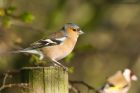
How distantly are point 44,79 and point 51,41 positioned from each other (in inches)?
120

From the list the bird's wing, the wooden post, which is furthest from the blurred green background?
the wooden post

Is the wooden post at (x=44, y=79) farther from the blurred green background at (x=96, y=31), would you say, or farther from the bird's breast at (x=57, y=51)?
the blurred green background at (x=96, y=31)

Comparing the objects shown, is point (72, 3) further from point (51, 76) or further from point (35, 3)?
point (51, 76)

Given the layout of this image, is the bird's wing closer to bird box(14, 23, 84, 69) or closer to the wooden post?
bird box(14, 23, 84, 69)

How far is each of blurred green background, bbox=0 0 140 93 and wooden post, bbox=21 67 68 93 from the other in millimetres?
8584

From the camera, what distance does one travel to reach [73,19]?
50.8ft

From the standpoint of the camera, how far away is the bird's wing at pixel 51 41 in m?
7.87

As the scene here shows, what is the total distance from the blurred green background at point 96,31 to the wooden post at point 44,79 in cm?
858

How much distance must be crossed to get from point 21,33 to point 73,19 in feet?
5.71

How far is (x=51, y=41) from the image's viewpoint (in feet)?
26.3

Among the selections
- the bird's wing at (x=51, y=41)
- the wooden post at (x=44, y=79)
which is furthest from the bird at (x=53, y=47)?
the wooden post at (x=44, y=79)

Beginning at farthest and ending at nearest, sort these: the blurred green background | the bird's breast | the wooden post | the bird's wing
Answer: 1. the blurred green background
2. the bird's breast
3. the bird's wing
4. the wooden post

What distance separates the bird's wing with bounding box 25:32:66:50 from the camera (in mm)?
7867

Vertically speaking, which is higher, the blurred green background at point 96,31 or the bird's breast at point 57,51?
the blurred green background at point 96,31
